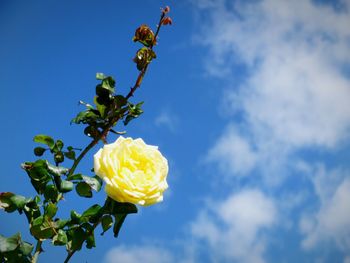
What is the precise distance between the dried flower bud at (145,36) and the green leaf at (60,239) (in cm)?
88

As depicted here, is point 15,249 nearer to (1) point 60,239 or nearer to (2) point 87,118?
(1) point 60,239

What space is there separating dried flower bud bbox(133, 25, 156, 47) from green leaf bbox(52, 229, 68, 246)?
88 centimetres

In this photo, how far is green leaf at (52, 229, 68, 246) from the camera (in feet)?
4.31

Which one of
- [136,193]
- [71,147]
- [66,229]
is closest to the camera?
[136,193]

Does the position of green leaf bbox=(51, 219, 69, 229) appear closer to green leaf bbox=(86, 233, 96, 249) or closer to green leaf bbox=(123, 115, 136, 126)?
green leaf bbox=(86, 233, 96, 249)

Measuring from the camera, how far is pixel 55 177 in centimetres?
134

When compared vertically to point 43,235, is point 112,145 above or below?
above

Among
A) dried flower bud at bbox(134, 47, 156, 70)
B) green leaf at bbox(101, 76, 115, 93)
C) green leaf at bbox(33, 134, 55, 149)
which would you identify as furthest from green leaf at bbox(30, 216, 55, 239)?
dried flower bud at bbox(134, 47, 156, 70)

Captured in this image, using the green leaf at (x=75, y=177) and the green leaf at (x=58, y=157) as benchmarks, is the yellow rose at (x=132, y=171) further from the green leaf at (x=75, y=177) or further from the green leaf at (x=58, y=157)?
the green leaf at (x=58, y=157)

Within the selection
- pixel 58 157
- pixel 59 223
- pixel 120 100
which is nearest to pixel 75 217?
pixel 59 223

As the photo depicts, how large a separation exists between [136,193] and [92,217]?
0.94 ft

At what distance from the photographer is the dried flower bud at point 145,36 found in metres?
1.63

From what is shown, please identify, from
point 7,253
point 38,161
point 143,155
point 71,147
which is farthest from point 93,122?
point 7,253

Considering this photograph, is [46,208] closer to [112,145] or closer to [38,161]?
[38,161]
